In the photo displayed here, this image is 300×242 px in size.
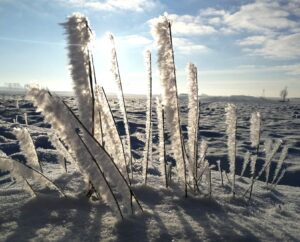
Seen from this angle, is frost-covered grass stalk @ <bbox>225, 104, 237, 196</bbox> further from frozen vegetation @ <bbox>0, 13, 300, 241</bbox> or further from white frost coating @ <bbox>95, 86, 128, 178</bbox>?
white frost coating @ <bbox>95, 86, 128, 178</bbox>

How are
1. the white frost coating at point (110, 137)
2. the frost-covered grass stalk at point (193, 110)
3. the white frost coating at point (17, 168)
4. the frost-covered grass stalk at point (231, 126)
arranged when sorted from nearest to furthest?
the white frost coating at point (17, 168) < the white frost coating at point (110, 137) < the frost-covered grass stalk at point (193, 110) < the frost-covered grass stalk at point (231, 126)

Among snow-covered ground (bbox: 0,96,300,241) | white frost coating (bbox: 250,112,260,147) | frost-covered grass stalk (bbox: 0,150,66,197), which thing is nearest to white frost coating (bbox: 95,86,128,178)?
snow-covered ground (bbox: 0,96,300,241)

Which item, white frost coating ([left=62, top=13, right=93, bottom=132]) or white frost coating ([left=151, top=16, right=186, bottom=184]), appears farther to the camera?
white frost coating ([left=151, top=16, right=186, bottom=184])

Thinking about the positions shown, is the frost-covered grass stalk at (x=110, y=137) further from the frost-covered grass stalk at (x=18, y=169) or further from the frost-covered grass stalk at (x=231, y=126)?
the frost-covered grass stalk at (x=231, y=126)

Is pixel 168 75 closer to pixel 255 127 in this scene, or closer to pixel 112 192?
pixel 112 192

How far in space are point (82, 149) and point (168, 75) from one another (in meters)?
0.63

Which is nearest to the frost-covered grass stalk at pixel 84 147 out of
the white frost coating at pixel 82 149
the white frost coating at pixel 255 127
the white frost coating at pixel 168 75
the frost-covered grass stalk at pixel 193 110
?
the white frost coating at pixel 82 149

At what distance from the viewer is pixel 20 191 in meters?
2.14

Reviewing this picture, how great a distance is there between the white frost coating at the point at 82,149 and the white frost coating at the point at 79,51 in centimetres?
12

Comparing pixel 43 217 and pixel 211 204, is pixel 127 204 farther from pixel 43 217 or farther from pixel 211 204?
pixel 211 204

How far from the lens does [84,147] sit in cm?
161

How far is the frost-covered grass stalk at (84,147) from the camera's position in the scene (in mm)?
1512

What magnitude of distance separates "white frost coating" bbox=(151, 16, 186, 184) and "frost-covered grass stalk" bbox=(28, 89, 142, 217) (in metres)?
0.51

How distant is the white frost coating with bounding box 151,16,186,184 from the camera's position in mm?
1922
